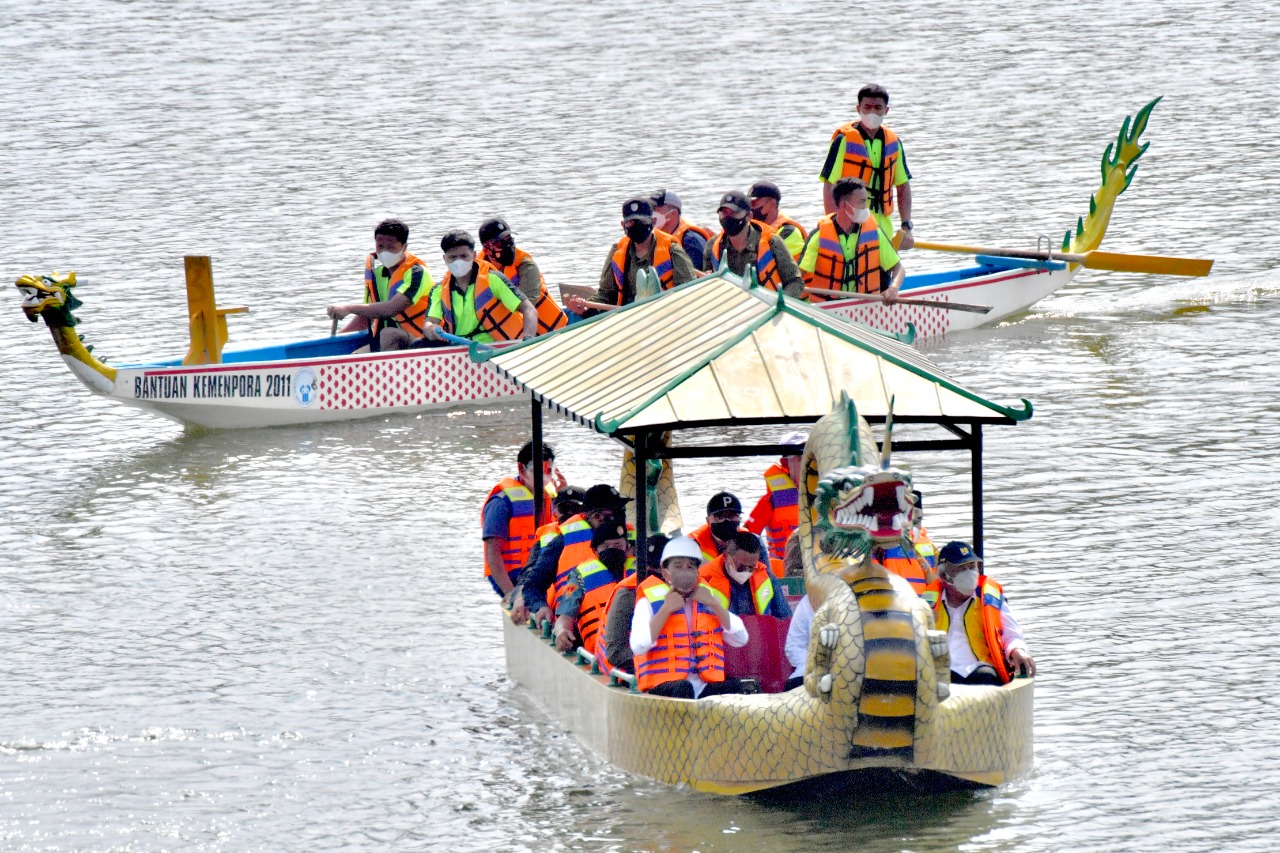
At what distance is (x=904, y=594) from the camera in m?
10.2

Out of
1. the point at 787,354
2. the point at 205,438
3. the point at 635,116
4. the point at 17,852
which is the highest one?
the point at 635,116

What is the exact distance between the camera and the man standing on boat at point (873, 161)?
2197cm

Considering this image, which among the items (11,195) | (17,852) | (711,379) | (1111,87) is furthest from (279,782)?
(1111,87)

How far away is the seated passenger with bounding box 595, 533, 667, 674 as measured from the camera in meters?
11.4

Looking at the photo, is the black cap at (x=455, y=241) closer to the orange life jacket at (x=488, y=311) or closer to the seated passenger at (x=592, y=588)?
the orange life jacket at (x=488, y=311)

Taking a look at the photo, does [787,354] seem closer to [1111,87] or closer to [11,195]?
[11,195]

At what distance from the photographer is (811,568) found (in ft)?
35.0

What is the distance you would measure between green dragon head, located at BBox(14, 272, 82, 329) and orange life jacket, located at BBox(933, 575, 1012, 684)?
976cm

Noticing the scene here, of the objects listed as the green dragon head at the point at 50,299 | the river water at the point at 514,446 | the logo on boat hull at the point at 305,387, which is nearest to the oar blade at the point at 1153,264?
the river water at the point at 514,446

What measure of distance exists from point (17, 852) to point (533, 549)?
11.3ft

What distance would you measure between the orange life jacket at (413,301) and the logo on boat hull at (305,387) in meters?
0.95

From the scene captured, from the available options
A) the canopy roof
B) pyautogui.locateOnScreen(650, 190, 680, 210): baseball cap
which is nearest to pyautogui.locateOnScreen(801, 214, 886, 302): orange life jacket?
pyautogui.locateOnScreen(650, 190, 680, 210): baseball cap

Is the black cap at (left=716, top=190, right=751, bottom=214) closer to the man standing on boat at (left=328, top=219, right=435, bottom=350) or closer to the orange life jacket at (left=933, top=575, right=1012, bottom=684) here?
the man standing on boat at (left=328, top=219, right=435, bottom=350)

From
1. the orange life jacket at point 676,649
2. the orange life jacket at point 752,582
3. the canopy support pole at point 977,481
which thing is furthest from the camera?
the orange life jacket at point 752,582
